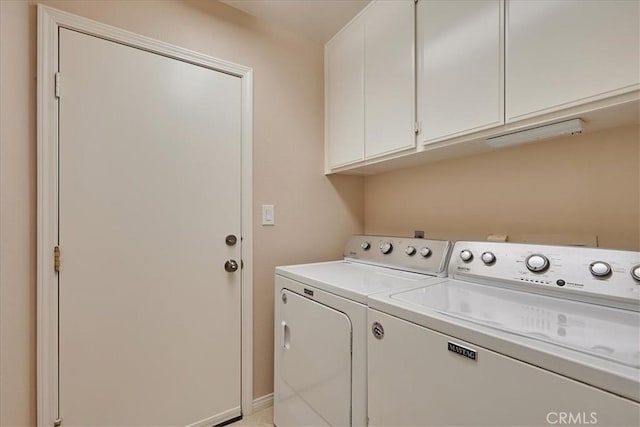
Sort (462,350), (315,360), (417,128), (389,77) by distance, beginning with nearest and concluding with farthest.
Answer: (462,350) < (315,360) < (417,128) < (389,77)

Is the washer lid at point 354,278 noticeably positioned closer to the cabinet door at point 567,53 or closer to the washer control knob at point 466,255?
the washer control knob at point 466,255

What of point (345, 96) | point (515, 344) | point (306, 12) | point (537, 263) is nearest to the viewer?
point (515, 344)

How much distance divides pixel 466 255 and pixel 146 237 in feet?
5.23

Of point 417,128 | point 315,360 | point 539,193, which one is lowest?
point 315,360

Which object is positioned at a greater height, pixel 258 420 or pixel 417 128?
pixel 417 128

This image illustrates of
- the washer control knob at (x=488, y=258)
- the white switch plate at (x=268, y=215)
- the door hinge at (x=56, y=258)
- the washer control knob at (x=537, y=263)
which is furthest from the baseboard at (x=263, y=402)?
the washer control knob at (x=537, y=263)

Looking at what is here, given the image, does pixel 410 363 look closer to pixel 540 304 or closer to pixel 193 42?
pixel 540 304

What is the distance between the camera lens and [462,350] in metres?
0.81

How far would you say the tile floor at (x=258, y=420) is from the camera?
5.76 ft

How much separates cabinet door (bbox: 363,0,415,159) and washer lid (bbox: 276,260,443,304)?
26.4 inches

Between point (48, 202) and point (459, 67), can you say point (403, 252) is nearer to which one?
point (459, 67)

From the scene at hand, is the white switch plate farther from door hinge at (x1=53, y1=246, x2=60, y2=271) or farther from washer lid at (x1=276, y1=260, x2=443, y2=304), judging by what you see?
door hinge at (x1=53, y1=246, x2=60, y2=271)

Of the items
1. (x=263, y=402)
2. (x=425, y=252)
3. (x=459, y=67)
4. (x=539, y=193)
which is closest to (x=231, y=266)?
(x=263, y=402)

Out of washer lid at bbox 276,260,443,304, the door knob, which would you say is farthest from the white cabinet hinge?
the door knob
